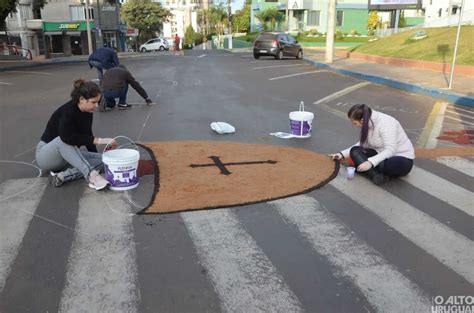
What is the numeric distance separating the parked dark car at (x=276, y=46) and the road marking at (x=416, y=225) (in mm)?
23584

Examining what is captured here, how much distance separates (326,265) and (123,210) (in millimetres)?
2290

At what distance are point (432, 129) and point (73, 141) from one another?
22.6 feet

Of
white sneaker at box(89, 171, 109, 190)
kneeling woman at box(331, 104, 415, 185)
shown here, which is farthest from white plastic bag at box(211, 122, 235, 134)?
white sneaker at box(89, 171, 109, 190)

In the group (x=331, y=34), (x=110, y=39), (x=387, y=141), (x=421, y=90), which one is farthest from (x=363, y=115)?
(x=110, y=39)

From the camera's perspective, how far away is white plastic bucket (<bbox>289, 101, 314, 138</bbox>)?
7.99 meters

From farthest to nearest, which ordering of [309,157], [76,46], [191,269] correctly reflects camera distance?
[76,46] < [309,157] < [191,269]

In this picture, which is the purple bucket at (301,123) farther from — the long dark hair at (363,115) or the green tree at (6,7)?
the green tree at (6,7)

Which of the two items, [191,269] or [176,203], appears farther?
[176,203]

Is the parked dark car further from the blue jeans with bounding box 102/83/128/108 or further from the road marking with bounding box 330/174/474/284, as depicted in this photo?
the road marking with bounding box 330/174/474/284

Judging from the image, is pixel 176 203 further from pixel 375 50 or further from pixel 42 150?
pixel 375 50

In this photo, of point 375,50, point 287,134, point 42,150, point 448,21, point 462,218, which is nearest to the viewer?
point 462,218

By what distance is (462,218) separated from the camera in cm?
485

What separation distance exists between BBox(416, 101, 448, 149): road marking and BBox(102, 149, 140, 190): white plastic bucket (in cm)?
491

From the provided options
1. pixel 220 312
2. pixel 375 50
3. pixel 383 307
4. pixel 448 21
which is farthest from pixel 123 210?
pixel 448 21
